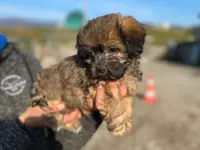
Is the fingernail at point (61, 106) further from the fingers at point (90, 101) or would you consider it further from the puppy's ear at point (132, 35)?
the puppy's ear at point (132, 35)

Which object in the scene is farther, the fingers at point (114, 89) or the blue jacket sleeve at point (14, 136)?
the blue jacket sleeve at point (14, 136)

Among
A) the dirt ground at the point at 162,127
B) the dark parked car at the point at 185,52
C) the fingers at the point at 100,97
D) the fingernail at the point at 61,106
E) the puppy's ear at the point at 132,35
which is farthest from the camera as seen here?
the dark parked car at the point at 185,52

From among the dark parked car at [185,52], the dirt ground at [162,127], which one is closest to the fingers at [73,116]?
the dirt ground at [162,127]

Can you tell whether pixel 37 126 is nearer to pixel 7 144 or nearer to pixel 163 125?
pixel 7 144

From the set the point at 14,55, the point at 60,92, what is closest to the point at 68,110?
the point at 60,92

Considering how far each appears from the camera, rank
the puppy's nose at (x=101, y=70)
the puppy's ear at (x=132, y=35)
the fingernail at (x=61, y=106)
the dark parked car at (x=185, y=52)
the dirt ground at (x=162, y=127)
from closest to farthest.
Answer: the puppy's nose at (x=101, y=70), the puppy's ear at (x=132, y=35), the fingernail at (x=61, y=106), the dirt ground at (x=162, y=127), the dark parked car at (x=185, y=52)

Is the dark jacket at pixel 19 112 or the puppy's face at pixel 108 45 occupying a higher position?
the puppy's face at pixel 108 45

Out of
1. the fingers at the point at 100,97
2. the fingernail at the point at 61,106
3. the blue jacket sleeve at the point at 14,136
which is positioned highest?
the fingers at the point at 100,97
